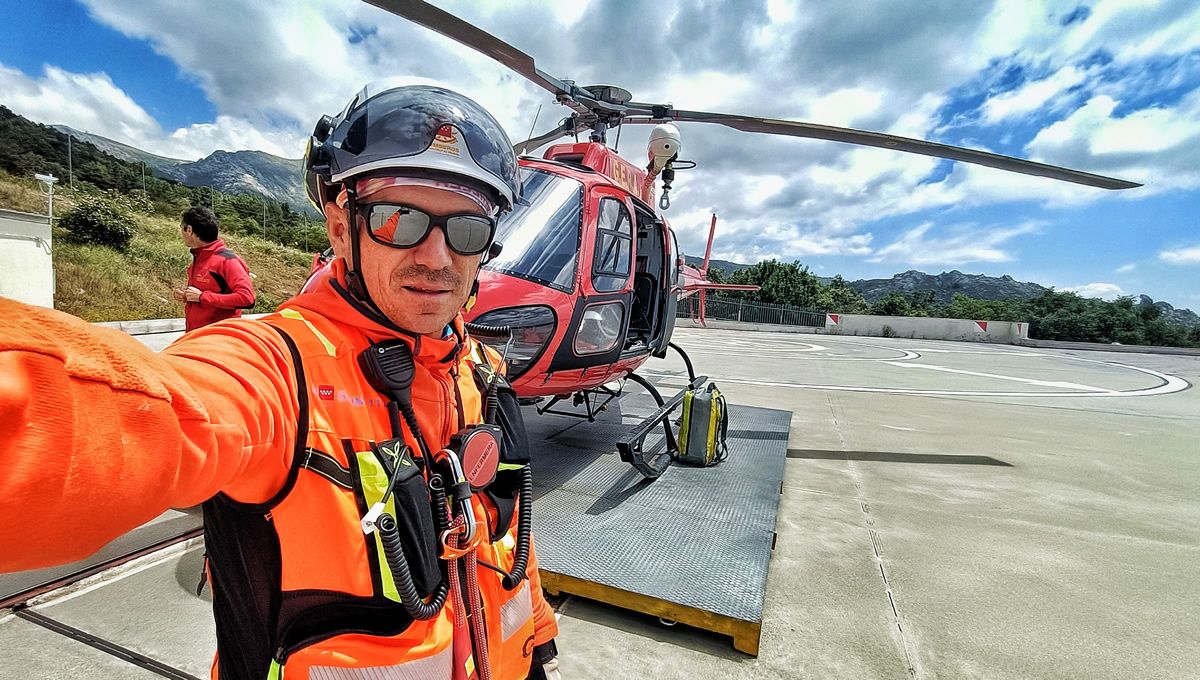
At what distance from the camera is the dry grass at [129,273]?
47.6ft

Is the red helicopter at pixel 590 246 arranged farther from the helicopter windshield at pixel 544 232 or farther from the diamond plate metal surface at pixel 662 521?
the diamond plate metal surface at pixel 662 521

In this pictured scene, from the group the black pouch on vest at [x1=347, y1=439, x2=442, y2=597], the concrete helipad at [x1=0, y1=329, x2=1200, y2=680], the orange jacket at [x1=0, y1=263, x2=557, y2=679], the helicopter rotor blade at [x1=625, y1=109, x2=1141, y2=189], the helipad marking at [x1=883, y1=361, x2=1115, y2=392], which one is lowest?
the concrete helipad at [x1=0, y1=329, x2=1200, y2=680]

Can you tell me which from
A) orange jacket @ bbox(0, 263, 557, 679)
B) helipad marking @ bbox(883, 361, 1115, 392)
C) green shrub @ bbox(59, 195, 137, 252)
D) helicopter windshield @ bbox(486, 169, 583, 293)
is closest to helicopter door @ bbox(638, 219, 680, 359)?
helicopter windshield @ bbox(486, 169, 583, 293)

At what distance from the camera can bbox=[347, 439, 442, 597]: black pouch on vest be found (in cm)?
93

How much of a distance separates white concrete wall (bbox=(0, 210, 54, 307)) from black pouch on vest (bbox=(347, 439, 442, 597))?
45.2 ft

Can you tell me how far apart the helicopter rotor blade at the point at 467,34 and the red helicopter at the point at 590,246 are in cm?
1

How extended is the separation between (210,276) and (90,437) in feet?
13.3

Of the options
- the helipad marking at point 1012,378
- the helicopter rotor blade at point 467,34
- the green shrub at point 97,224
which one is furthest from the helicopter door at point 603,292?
the green shrub at point 97,224

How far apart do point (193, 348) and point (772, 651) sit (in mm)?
2752

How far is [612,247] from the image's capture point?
4.19 m

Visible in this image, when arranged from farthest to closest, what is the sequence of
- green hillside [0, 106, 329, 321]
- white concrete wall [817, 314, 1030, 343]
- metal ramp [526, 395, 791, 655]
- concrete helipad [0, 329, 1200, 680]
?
white concrete wall [817, 314, 1030, 343]
green hillside [0, 106, 329, 321]
metal ramp [526, 395, 791, 655]
concrete helipad [0, 329, 1200, 680]

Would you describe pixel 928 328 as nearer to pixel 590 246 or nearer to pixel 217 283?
pixel 590 246

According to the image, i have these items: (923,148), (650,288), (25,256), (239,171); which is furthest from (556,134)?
(239,171)

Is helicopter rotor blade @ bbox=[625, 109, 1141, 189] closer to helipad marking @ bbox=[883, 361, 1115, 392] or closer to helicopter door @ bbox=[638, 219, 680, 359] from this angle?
helicopter door @ bbox=[638, 219, 680, 359]
